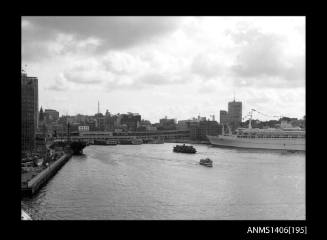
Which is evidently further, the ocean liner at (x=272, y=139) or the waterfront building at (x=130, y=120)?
the waterfront building at (x=130, y=120)

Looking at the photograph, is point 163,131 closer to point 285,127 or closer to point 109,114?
point 109,114

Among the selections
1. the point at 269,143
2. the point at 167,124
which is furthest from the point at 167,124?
the point at 269,143

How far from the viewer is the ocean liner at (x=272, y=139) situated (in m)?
21.7

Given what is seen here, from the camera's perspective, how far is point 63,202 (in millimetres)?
6324

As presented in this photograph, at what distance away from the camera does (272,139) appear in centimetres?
2250

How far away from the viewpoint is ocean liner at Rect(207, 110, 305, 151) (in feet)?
71.1

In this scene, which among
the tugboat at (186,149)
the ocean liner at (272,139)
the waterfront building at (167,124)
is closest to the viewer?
the tugboat at (186,149)

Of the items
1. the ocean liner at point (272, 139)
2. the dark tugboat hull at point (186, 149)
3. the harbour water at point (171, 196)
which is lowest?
the dark tugboat hull at point (186, 149)

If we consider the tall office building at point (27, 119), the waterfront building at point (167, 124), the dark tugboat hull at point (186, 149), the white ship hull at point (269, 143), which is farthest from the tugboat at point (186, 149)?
the waterfront building at point (167, 124)

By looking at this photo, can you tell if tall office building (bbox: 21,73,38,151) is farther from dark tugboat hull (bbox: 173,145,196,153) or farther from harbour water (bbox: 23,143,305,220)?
dark tugboat hull (bbox: 173,145,196,153)

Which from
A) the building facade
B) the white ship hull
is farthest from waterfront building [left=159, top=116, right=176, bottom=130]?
the white ship hull

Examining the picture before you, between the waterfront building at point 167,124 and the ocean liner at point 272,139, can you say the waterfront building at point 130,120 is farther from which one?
the ocean liner at point 272,139

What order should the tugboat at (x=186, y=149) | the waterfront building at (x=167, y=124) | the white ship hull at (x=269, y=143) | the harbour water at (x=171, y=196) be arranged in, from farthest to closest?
the waterfront building at (x=167, y=124) → the white ship hull at (x=269, y=143) → the tugboat at (x=186, y=149) → the harbour water at (x=171, y=196)
